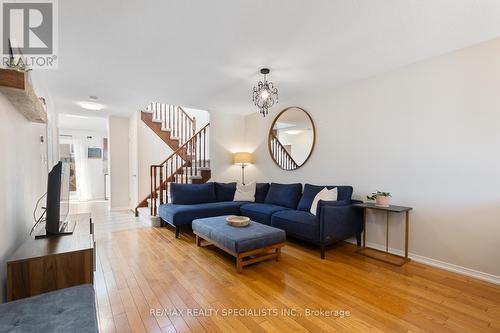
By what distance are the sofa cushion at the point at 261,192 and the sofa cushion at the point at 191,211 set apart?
1.55 ft

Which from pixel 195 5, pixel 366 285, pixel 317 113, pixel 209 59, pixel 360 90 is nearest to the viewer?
pixel 195 5

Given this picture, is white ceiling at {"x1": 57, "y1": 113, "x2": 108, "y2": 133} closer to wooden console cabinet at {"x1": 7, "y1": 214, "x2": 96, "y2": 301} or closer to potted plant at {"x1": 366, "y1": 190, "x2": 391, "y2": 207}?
wooden console cabinet at {"x1": 7, "y1": 214, "x2": 96, "y2": 301}

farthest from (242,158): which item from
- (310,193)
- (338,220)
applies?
(338,220)

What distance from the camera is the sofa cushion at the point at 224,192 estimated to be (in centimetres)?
488

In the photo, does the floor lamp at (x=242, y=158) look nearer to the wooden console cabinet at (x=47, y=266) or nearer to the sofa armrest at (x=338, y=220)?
the sofa armrest at (x=338, y=220)

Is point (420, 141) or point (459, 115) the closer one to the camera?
point (459, 115)

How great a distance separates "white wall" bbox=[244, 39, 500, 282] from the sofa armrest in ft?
0.96

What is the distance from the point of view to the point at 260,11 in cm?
197

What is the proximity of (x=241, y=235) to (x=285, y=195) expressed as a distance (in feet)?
5.65

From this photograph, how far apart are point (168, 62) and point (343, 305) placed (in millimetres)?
3218

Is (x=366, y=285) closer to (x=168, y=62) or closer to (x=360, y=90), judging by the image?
(x=360, y=90)

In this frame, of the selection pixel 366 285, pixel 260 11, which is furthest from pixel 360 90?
pixel 366 285

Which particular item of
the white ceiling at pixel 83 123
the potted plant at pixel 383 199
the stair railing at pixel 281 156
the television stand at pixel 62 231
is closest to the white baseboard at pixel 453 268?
the potted plant at pixel 383 199

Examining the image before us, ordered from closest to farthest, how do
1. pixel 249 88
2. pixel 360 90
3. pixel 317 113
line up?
pixel 360 90
pixel 249 88
pixel 317 113
